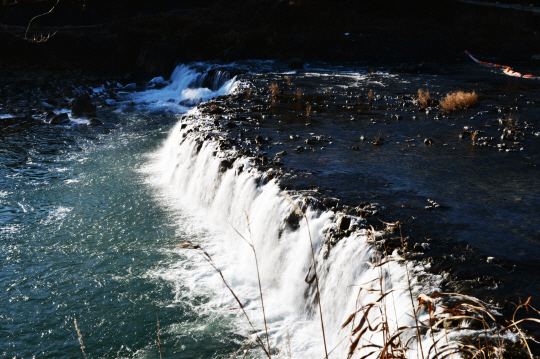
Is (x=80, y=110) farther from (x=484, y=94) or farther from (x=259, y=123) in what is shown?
(x=484, y=94)

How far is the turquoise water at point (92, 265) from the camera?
7.61 meters

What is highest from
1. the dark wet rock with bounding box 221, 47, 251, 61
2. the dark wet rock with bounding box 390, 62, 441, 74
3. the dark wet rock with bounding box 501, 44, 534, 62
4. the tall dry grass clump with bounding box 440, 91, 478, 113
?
the dark wet rock with bounding box 501, 44, 534, 62

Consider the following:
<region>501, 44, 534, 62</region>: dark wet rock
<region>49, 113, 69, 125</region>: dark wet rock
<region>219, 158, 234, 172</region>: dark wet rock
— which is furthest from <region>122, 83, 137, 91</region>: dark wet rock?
<region>501, 44, 534, 62</region>: dark wet rock

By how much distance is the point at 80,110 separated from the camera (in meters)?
25.4

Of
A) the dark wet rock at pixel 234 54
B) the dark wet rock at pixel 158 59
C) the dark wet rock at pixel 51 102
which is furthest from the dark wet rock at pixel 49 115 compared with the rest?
the dark wet rock at pixel 234 54

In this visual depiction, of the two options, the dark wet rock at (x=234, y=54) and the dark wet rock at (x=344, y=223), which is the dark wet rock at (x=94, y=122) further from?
the dark wet rock at (x=344, y=223)

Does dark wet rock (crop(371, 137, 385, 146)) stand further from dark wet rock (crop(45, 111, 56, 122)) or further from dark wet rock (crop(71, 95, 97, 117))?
dark wet rock (crop(45, 111, 56, 122))

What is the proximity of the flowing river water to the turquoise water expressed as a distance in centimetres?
3

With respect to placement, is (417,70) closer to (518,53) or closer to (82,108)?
(518,53)

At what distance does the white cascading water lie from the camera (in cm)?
655

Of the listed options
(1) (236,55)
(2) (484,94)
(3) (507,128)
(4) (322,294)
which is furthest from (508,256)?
(1) (236,55)

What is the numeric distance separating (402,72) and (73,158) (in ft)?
66.1

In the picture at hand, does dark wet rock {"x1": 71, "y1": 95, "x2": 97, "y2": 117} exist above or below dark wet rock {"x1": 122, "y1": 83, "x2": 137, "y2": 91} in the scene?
below

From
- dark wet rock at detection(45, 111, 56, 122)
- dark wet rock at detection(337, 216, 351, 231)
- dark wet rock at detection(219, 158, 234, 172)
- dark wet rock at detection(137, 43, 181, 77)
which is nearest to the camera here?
dark wet rock at detection(337, 216, 351, 231)
